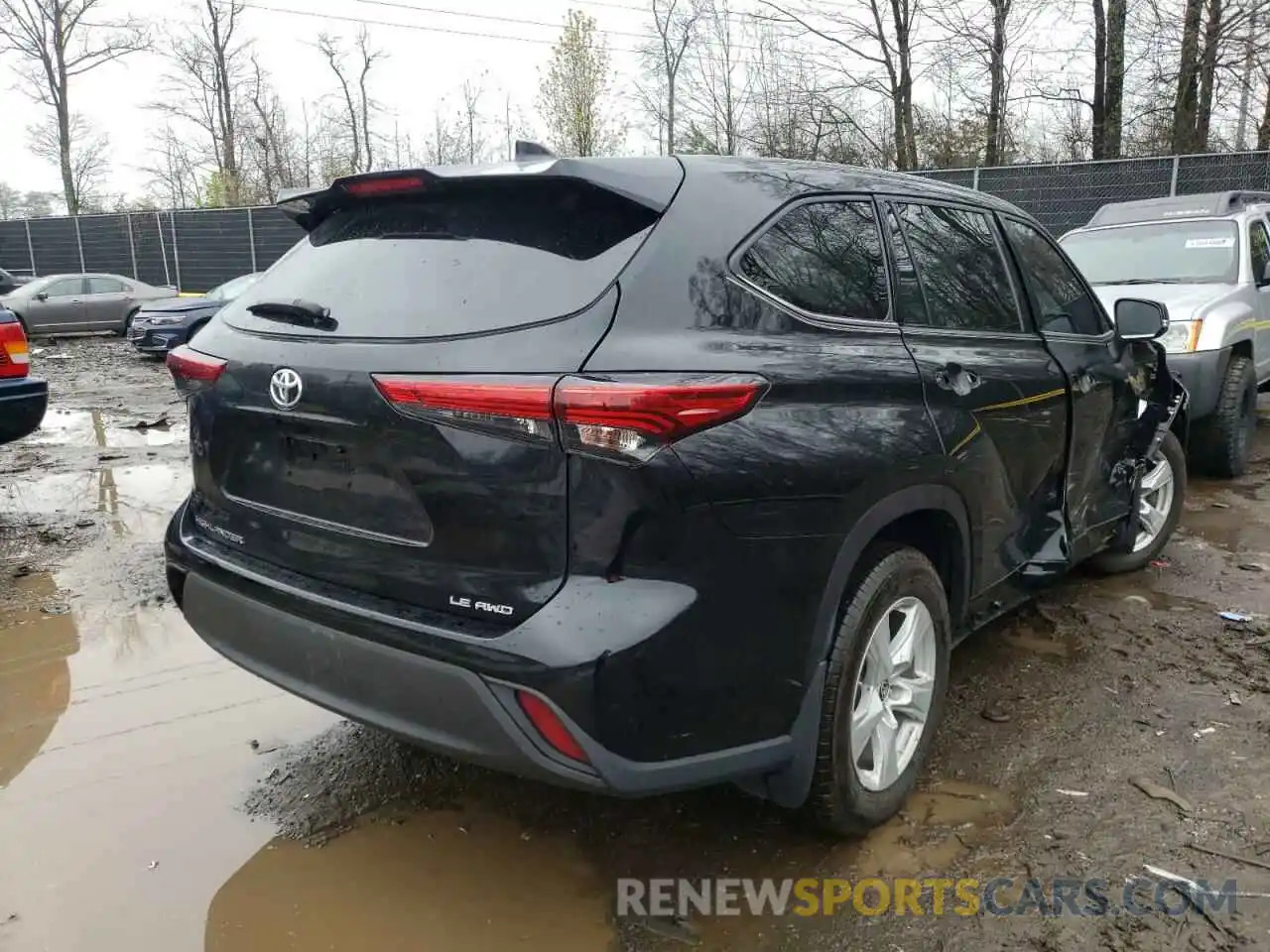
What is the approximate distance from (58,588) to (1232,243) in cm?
808

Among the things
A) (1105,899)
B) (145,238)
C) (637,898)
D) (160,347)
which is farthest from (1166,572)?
(145,238)

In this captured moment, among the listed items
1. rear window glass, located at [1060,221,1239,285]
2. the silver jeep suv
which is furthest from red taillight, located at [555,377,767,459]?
rear window glass, located at [1060,221,1239,285]

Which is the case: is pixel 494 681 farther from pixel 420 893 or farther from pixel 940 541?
pixel 940 541

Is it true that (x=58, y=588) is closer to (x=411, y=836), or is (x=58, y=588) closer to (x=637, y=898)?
(x=411, y=836)

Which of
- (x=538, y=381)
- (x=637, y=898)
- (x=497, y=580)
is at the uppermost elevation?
(x=538, y=381)

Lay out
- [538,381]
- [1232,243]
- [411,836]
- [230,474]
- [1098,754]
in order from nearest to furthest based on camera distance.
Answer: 1. [538,381]
2. [230,474]
3. [411,836]
4. [1098,754]
5. [1232,243]

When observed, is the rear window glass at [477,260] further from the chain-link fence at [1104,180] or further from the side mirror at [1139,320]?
the chain-link fence at [1104,180]

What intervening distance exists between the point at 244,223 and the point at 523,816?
25467mm

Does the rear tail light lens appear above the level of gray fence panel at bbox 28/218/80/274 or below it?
below

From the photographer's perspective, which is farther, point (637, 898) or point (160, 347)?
point (160, 347)

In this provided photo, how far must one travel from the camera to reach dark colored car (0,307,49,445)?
5.23m

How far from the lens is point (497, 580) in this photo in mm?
2006

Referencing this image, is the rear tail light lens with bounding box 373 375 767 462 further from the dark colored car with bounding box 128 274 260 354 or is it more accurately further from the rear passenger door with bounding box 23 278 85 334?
the rear passenger door with bounding box 23 278 85 334

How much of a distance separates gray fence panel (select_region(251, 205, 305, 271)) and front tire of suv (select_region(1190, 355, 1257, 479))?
22.5 m
